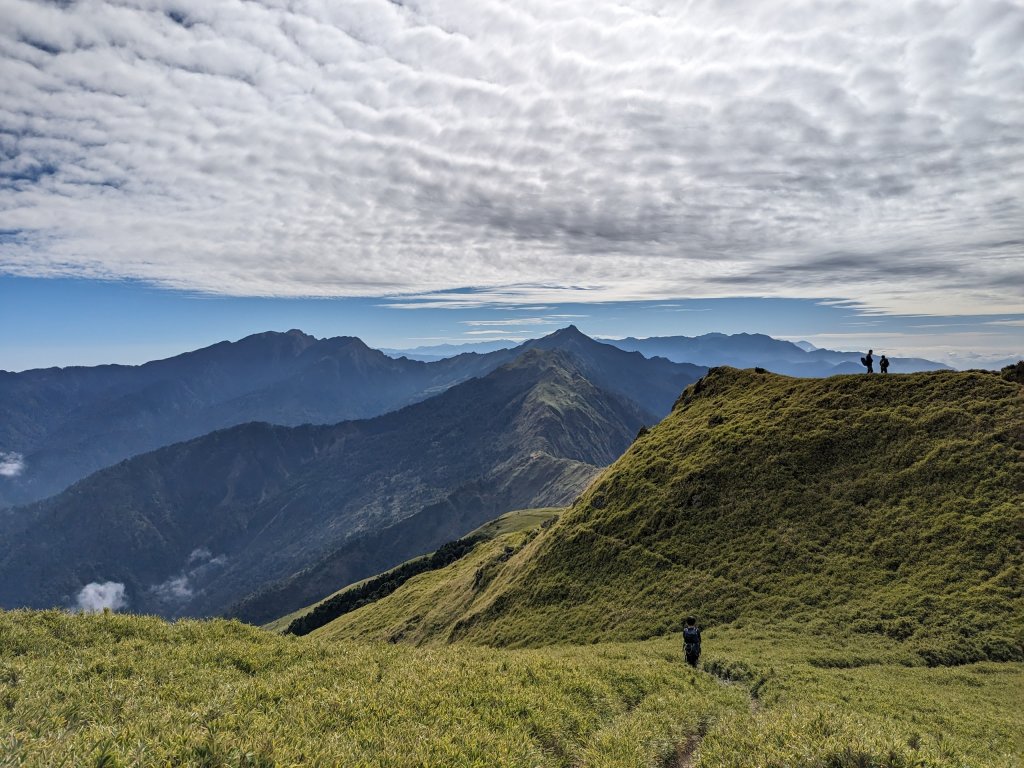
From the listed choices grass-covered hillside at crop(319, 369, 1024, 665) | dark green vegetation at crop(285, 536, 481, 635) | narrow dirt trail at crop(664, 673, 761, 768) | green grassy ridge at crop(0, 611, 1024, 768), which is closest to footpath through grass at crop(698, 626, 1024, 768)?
green grassy ridge at crop(0, 611, 1024, 768)

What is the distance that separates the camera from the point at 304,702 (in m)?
13.2

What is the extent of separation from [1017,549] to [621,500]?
1329 inches

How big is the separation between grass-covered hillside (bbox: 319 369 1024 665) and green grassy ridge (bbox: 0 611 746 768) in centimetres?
1975

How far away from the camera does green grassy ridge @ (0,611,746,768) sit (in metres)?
9.58

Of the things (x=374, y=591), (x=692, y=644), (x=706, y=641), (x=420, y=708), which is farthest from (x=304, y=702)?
(x=374, y=591)

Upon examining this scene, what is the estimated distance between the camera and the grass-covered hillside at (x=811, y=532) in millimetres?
33844

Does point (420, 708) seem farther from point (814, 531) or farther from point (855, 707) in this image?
point (814, 531)

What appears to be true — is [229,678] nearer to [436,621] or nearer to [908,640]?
[908,640]

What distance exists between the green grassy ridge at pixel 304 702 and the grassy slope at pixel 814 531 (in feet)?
65.5

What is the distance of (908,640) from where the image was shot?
30594 mm

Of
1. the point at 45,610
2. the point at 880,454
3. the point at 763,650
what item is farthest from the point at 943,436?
the point at 45,610

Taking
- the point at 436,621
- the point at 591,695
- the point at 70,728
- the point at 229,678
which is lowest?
the point at 436,621

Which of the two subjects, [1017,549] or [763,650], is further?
[1017,549]

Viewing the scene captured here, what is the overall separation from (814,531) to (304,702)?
43.9m
